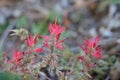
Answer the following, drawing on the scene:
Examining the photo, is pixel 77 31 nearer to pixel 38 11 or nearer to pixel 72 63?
pixel 38 11

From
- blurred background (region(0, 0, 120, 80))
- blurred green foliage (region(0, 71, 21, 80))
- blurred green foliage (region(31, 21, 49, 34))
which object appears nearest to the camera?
blurred green foliage (region(0, 71, 21, 80))

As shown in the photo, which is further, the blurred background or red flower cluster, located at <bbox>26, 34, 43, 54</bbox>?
the blurred background

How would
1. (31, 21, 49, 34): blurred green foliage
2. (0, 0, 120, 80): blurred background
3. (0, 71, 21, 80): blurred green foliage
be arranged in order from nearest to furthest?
(0, 71, 21, 80): blurred green foliage, (0, 0, 120, 80): blurred background, (31, 21, 49, 34): blurred green foliage

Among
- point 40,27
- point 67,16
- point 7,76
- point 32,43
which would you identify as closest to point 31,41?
point 32,43

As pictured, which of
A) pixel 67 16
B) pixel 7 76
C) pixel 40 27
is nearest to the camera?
pixel 7 76

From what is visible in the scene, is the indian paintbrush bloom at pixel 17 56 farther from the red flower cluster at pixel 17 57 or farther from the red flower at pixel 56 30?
the red flower at pixel 56 30

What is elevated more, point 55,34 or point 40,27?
point 55,34

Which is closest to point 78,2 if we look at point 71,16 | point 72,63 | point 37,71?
point 71,16

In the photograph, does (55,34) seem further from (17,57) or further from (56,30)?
(17,57)

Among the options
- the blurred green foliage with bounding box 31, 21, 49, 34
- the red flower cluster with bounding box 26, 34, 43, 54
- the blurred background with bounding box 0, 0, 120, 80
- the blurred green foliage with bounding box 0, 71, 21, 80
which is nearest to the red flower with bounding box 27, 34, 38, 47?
the red flower cluster with bounding box 26, 34, 43, 54

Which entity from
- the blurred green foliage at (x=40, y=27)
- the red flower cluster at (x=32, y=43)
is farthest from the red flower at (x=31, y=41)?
the blurred green foliage at (x=40, y=27)

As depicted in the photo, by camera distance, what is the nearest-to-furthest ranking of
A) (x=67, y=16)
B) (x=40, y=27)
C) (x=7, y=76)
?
(x=7, y=76), (x=40, y=27), (x=67, y=16)

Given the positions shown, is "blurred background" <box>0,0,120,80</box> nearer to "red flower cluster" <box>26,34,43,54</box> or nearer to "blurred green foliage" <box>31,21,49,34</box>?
"blurred green foliage" <box>31,21,49,34</box>
